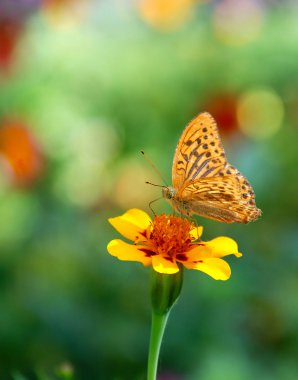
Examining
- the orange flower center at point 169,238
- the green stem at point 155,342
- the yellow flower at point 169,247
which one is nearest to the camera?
the green stem at point 155,342

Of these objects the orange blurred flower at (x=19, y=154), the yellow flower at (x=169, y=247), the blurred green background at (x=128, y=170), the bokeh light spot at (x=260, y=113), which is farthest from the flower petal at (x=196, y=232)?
the bokeh light spot at (x=260, y=113)

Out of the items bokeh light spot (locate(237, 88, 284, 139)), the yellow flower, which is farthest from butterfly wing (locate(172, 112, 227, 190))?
bokeh light spot (locate(237, 88, 284, 139))

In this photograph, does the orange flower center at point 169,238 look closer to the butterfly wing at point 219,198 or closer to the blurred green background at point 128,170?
the butterfly wing at point 219,198

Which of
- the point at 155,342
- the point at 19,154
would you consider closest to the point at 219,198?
the point at 155,342

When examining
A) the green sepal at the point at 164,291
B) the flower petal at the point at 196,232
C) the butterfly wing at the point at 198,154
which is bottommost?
the green sepal at the point at 164,291

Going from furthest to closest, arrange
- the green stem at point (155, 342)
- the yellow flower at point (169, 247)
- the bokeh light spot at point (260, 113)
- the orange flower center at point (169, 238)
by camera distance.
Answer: the bokeh light spot at point (260, 113)
the orange flower center at point (169, 238)
the yellow flower at point (169, 247)
the green stem at point (155, 342)

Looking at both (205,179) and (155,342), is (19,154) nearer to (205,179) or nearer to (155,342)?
(205,179)

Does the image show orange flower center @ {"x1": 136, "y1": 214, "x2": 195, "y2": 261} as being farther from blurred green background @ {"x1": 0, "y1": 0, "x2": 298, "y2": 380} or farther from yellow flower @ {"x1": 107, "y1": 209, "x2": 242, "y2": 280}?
blurred green background @ {"x1": 0, "y1": 0, "x2": 298, "y2": 380}

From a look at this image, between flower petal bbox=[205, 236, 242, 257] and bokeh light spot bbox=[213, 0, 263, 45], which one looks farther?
bokeh light spot bbox=[213, 0, 263, 45]
